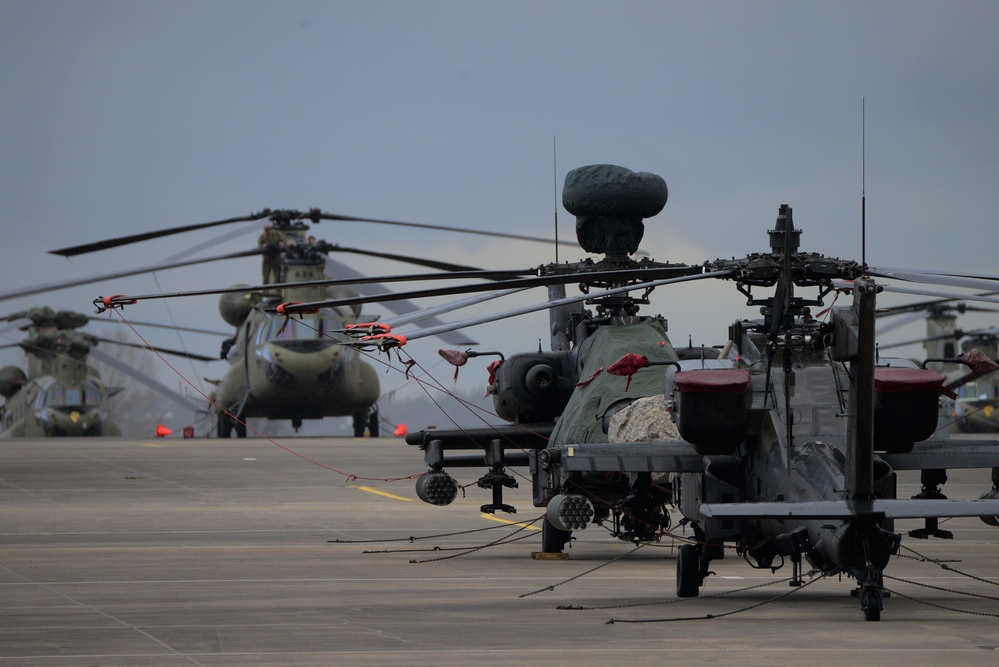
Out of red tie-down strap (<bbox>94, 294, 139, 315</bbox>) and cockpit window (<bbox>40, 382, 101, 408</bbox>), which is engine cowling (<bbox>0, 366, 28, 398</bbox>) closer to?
cockpit window (<bbox>40, 382, 101, 408</bbox>)

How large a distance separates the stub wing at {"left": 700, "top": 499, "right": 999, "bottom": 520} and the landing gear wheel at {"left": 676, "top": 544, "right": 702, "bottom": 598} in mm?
2433

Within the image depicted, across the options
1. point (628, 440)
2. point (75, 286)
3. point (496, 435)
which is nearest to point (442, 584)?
point (628, 440)

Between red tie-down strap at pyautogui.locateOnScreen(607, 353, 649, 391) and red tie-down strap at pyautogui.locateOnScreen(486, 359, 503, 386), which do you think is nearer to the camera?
red tie-down strap at pyautogui.locateOnScreen(607, 353, 649, 391)

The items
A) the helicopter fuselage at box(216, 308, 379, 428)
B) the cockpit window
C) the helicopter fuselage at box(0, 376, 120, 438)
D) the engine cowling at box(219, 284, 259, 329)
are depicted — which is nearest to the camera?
the helicopter fuselage at box(216, 308, 379, 428)

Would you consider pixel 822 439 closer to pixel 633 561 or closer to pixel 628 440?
pixel 628 440

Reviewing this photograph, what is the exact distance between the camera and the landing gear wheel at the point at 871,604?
461 inches

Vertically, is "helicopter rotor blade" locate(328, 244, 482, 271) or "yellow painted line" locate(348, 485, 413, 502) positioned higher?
"helicopter rotor blade" locate(328, 244, 482, 271)

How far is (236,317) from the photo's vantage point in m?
52.3

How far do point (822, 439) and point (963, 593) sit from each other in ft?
8.68

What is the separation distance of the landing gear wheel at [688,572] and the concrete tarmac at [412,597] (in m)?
0.16

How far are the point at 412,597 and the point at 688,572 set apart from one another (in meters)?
2.56

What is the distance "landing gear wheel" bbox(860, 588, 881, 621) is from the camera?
1171 cm

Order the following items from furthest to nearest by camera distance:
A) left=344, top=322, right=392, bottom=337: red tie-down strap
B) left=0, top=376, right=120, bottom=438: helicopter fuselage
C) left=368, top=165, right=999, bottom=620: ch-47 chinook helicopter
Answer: left=0, top=376, right=120, bottom=438: helicopter fuselage < left=344, top=322, right=392, bottom=337: red tie-down strap < left=368, top=165, right=999, bottom=620: ch-47 chinook helicopter

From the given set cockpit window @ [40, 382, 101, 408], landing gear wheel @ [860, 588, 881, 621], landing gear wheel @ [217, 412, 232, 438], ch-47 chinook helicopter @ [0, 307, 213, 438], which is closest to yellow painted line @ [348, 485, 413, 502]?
landing gear wheel @ [217, 412, 232, 438]
